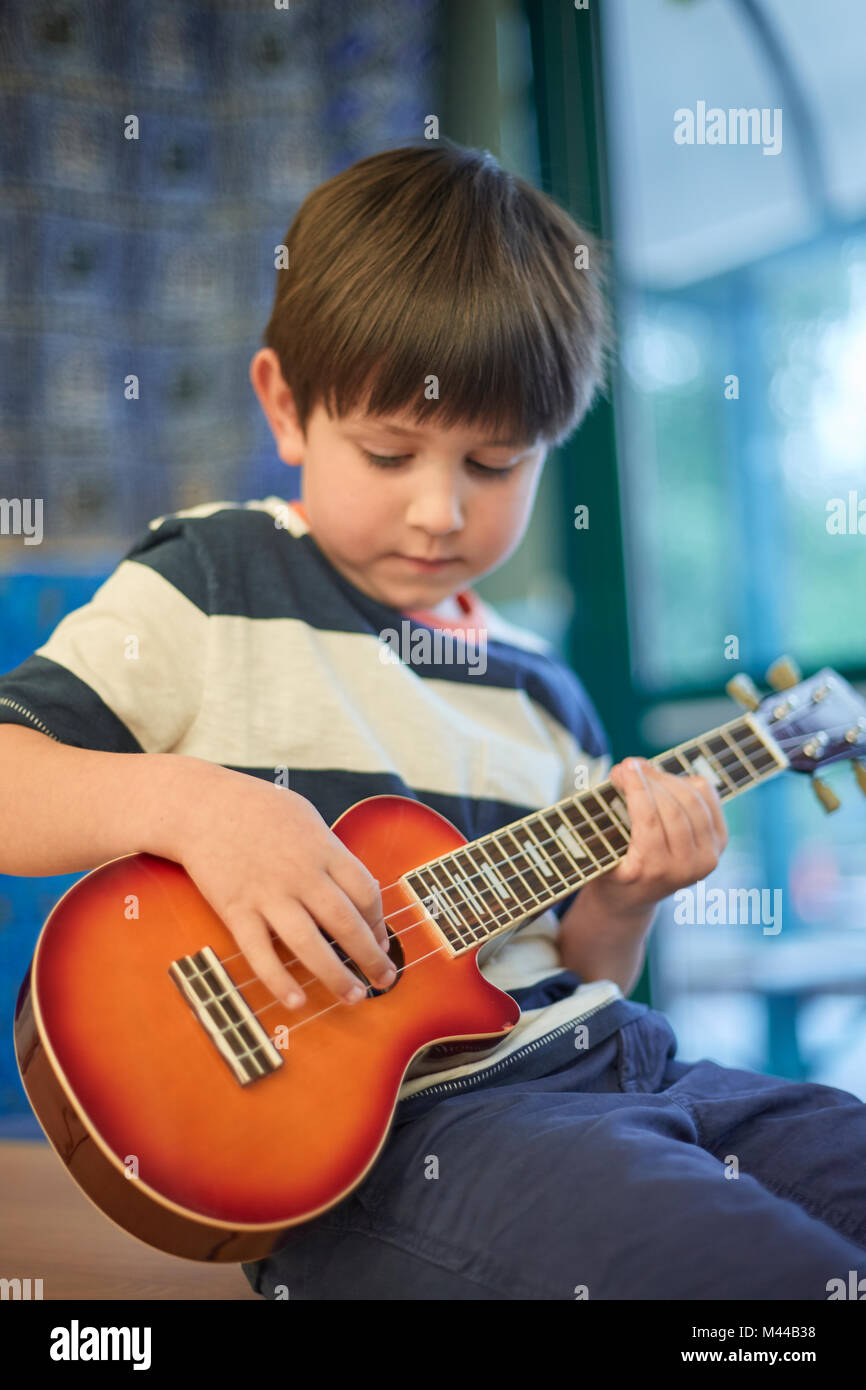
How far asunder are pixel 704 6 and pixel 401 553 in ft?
3.49

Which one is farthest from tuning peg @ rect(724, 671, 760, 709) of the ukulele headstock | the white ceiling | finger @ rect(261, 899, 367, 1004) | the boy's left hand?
the white ceiling

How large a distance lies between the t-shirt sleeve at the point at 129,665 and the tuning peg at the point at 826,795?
1.71ft

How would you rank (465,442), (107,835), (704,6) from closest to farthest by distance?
(107,835) → (465,442) → (704,6)

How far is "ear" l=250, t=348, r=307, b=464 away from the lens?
2.80 ft

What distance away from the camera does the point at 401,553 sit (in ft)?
2.65

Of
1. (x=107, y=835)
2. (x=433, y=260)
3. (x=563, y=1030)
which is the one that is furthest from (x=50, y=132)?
(x=563, y=1030)

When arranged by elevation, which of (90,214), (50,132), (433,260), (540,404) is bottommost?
(540,404)

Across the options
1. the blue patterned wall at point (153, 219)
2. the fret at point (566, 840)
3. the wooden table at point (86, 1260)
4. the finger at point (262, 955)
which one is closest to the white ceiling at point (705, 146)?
the blue patterned wall at point (153, 219)

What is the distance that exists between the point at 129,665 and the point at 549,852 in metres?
0.33

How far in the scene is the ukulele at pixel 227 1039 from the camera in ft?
1.64

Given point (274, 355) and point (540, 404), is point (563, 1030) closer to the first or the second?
point (540, 404)

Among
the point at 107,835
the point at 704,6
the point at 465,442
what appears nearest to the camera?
the point at 107,835

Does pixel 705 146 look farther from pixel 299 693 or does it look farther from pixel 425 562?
pixel 299 693

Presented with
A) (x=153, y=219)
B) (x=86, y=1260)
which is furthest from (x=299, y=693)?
(x=153, y=219)
